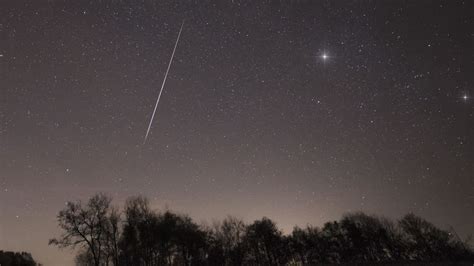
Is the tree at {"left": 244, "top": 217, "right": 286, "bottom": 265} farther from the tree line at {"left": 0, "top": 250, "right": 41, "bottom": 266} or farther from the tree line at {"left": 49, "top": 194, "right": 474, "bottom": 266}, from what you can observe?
the tree line at {"left": 0, "top": 250, "right": 41, "bottom": 266}

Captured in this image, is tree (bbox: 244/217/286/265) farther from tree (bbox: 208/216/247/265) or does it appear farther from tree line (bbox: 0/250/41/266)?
tree line (bbox: 0/250/41/266)

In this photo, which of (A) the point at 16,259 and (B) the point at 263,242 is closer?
(A) the point at 16,259

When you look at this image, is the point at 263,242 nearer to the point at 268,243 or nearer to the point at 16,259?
the point at 268,243

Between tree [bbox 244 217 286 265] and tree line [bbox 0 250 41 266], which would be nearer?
tree line [bbox 0 250 41 266]

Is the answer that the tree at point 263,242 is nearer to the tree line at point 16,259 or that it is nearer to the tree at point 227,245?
the tree at point 227,245

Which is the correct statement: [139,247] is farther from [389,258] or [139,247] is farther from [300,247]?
[389,258]

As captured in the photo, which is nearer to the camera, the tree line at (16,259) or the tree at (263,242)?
the tree line at (16,259)

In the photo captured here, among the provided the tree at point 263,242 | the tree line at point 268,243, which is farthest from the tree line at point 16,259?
the tree at point 263,242

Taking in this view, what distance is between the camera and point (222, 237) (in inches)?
3730

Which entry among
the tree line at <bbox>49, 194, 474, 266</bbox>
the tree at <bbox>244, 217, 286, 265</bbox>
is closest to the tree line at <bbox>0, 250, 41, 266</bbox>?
the tree line at <bbox>49, 194, 474, 266</bbox>

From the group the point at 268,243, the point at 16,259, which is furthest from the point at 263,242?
the point at 16,259

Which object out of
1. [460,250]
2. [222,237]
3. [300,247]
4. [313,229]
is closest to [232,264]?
[222,237]

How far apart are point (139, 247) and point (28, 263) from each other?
3418cm

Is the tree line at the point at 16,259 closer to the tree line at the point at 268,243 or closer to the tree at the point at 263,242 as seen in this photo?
the tree line at the point at 268,243
